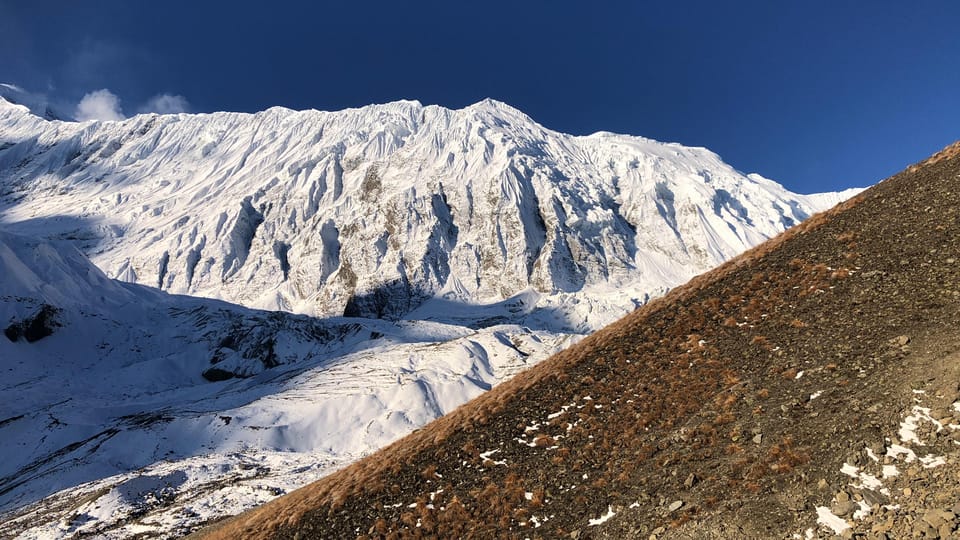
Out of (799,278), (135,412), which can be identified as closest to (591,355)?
(799,278)

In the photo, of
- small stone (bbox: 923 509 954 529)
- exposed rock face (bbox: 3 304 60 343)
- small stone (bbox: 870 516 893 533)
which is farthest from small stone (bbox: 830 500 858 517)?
exposed rock face (bbox: 3 304 60 343)

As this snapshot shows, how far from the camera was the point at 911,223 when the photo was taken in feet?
57.9

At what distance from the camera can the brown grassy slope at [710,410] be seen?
36.3ft

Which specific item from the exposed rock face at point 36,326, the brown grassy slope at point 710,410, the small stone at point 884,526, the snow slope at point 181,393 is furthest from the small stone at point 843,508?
the exposed rock face at point 36,326

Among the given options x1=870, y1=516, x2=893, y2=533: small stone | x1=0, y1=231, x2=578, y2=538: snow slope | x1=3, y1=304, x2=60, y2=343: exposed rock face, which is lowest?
x1=870, y1=516, x2=893, y2=533: small stone

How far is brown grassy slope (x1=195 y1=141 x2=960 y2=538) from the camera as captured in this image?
36.3ft

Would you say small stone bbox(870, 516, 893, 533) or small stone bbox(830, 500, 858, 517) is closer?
small stone bbox(870, 516, 893, 533)

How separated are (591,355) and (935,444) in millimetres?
11748

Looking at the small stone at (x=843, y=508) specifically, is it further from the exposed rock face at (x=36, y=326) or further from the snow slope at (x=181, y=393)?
the exposed rock face at (x=36, y=326)

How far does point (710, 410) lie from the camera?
45.6ft

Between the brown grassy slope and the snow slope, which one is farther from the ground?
the snow slope

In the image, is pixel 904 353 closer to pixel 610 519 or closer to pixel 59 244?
pixel 610 519

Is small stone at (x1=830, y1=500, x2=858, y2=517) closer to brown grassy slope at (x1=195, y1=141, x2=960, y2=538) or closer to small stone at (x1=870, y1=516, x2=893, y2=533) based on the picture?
brown grassy slope at (x1=195, y1=141, x2=960, y2=538)

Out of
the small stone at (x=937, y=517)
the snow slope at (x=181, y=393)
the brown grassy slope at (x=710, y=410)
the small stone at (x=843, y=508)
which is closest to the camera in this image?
the small stone at (x=937, y=517)
